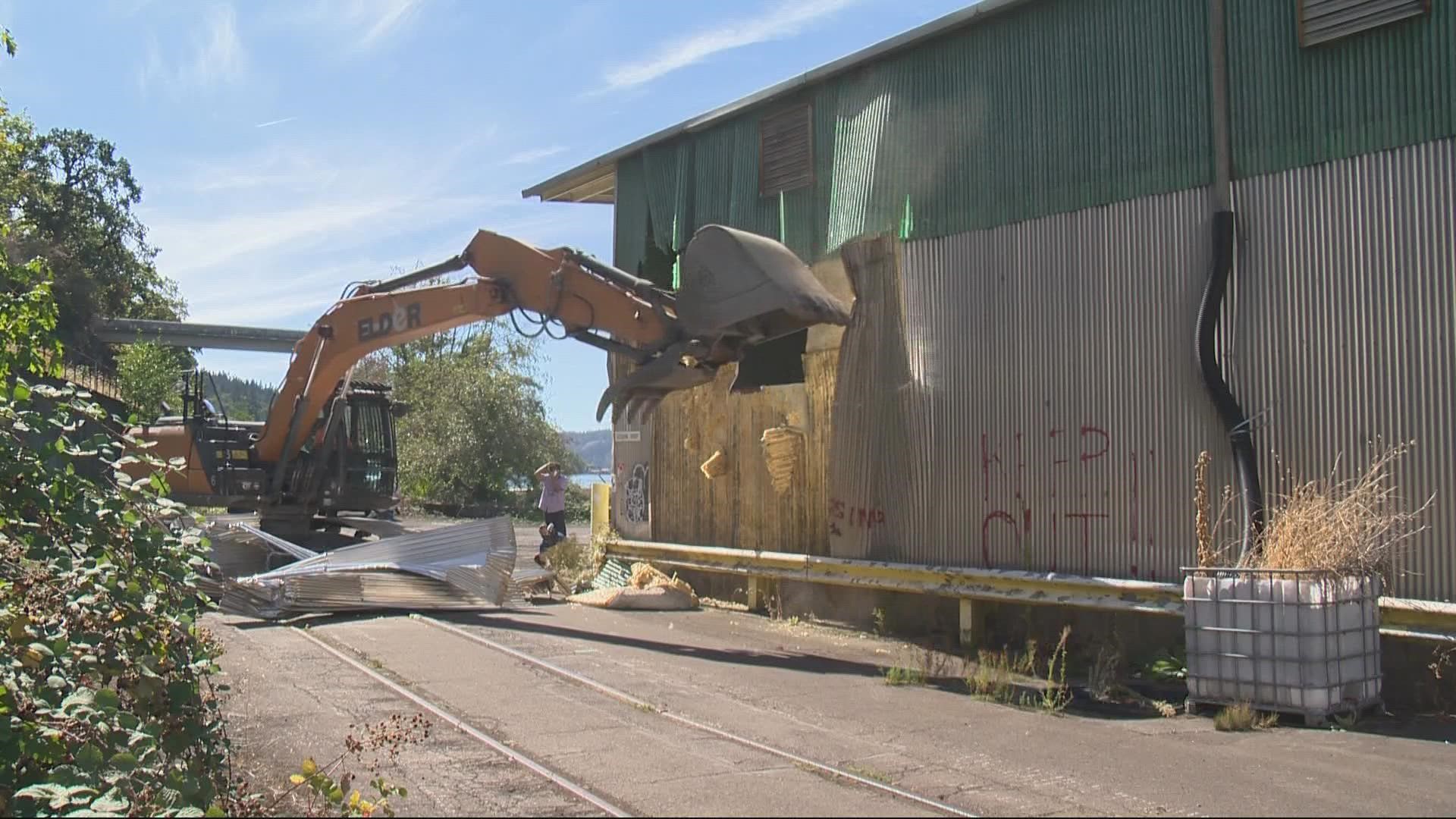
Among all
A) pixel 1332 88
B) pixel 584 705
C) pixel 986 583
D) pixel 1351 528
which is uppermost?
pixel 1332 88

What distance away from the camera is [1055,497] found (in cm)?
1170

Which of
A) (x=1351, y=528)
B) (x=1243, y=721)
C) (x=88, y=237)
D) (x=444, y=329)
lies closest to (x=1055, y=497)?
(x=1351, y=528)

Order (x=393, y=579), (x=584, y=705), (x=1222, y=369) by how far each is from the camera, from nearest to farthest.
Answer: (x=584, y=705) → (x=1222, y=369) → (x=393, y=579)

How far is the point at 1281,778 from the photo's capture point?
704 cm

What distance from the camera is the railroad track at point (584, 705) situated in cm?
657

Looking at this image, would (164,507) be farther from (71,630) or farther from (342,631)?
(342,631)

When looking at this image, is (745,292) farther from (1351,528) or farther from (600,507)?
(600,507)

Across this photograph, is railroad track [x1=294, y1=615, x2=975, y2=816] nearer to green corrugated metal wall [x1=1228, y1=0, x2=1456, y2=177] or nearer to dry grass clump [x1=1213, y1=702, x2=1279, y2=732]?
dry grass clump [x1=1213, y1=702, x2=1279, y2=732]

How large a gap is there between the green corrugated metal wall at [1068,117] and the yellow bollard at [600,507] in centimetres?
519

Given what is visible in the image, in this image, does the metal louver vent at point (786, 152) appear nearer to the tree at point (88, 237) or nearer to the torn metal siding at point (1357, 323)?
the torn metal siding at point (1357, 323)

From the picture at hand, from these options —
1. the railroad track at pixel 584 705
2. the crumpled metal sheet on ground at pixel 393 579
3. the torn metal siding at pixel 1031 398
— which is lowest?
the railroad track at pixel 584 705

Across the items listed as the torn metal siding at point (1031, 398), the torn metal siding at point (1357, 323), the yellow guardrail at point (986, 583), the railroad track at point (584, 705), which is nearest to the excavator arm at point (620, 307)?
the torn metal siding at point (1031, 398)

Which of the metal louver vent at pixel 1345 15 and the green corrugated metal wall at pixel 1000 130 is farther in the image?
the green corrugated metal wall at pixel 1000 130

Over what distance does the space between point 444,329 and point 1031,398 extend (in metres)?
7.03
